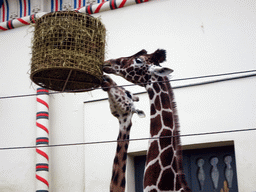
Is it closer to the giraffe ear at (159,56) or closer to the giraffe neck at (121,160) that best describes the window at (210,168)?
the giraffe neck at (121,160)

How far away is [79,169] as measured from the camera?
6.54 meters

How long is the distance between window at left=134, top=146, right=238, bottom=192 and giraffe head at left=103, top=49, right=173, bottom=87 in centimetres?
176

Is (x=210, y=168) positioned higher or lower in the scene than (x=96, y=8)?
lower

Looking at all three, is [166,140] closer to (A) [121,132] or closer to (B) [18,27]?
(A) [121,132]

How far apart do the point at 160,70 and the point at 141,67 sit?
211 millimetres

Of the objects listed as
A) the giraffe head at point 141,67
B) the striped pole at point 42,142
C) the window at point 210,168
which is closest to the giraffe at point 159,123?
the giraffe head at point 141,67

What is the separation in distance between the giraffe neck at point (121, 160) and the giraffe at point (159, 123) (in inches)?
15.3

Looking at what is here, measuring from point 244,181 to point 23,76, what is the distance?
3.31 meters

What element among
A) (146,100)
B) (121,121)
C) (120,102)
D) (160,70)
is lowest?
(121,121)

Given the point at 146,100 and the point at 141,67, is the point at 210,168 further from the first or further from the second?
the point at 141,67

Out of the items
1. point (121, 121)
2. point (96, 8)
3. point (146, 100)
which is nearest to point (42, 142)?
point (146, 100)

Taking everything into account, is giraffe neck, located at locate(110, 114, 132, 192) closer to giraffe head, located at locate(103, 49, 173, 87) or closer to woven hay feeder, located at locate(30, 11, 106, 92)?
giraffe head, located at locate(103, 49, 173, 87)

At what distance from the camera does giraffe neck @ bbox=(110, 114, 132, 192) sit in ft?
15.4

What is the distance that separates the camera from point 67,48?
4250 millimetres
